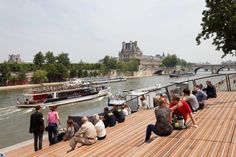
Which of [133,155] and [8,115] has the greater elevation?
[133,155]

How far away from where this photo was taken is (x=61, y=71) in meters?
122

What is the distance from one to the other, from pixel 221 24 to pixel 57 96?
4320 centimetres

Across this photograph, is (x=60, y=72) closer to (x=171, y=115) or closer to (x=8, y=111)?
(x=8, y=111)

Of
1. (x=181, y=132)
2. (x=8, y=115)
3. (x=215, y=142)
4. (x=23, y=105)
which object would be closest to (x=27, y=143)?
(x=181, y=132)

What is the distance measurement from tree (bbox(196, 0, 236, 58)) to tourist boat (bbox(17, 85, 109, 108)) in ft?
123

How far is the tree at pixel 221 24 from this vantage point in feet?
56.9

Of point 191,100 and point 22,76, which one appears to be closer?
point 191,100

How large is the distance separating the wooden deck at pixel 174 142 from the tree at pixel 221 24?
21.1ft

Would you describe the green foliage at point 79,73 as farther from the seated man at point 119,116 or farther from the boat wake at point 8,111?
the seated man at point 119,116

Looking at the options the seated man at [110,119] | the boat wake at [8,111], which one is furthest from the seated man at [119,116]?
the boat wake at [8,111]

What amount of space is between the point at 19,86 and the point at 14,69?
13.6m

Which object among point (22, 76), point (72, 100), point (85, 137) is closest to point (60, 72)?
point (22, 76)

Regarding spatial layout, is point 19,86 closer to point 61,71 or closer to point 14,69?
point 14,69

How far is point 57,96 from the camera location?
187 feet
